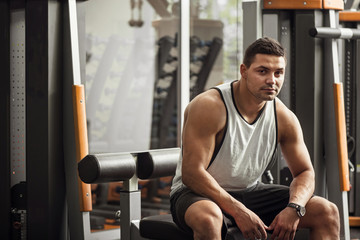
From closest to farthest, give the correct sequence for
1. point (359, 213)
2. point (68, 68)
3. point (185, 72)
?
point (68, 68) → point (185, 72) → point (359, 213)

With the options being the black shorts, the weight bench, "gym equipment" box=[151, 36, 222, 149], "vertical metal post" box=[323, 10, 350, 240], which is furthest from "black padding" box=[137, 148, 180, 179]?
"gym equipment" box=[151, 36, 222, 149]

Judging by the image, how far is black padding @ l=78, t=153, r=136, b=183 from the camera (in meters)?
2.38

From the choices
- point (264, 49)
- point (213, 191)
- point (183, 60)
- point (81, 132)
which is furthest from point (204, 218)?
point (183, 60)

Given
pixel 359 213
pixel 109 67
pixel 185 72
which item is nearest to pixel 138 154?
pixel 185 72

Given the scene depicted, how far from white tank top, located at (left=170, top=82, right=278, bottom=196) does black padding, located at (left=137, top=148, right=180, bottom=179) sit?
0.33m

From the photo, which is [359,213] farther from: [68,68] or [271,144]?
[68,68]

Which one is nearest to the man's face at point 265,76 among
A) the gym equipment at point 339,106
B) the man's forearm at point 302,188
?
the man's forearm at point 302,188

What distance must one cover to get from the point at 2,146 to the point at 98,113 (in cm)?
254

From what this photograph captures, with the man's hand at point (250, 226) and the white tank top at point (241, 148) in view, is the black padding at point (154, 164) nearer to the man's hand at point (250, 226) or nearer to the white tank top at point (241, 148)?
the white tank top at point (241, 148)

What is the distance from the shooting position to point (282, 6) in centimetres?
312

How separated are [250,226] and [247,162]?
293mm

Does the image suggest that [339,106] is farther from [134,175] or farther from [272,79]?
[134,175]

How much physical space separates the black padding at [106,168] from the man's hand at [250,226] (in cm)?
64

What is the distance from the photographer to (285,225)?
2.06 metres
